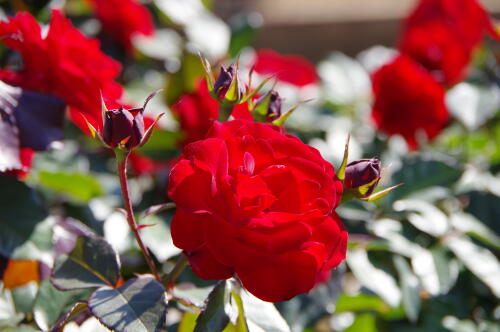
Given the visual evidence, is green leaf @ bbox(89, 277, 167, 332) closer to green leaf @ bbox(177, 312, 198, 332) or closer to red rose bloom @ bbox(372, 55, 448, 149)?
green leaf @ bbox(177, 312, 198, 332)

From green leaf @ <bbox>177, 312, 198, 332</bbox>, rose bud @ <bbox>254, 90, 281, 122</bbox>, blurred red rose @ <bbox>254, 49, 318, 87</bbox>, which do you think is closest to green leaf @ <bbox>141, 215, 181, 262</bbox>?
green leaf @ <bbox>177, 312, 198, 332</bbox>

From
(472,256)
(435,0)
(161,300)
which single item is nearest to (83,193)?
(161,300)

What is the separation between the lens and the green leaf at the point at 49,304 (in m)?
0.51

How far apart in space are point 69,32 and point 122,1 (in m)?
0.33

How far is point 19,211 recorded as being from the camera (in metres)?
0.58

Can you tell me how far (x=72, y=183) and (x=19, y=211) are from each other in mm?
143

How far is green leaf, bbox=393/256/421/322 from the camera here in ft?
2.19

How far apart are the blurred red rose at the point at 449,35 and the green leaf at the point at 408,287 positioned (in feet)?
1.17

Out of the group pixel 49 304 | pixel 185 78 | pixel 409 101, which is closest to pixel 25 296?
pixel 49 304

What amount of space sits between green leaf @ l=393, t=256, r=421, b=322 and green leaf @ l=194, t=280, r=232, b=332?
0.28 metres

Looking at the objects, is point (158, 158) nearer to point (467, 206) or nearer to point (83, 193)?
point (83, 193)

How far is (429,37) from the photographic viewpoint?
Answer: 94cm

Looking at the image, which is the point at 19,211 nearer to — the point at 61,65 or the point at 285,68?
the point at 61,65

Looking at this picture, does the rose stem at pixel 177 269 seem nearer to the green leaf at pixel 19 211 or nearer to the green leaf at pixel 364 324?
the green leaf at pixel 19 211
